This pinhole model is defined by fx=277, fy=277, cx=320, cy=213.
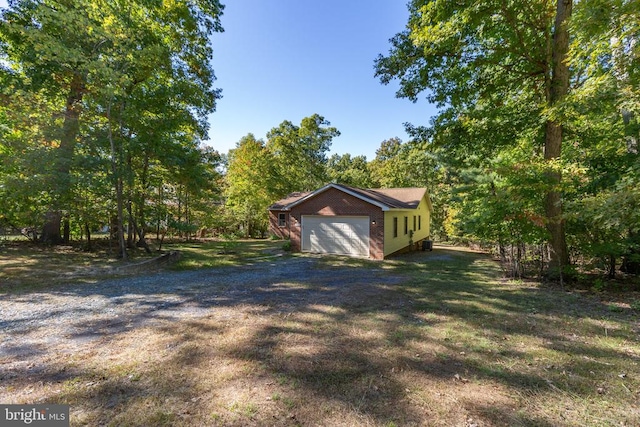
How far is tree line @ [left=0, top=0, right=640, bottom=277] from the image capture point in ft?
21.3

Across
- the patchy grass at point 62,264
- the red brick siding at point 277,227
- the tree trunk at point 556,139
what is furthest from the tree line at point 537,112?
the red brick siding at point 277,227

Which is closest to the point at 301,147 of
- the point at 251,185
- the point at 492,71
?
the point at 251,185

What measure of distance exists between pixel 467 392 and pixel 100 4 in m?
15.1

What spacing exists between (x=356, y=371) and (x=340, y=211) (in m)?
10.7

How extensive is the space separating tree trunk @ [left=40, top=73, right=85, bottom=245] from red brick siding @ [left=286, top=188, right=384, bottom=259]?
9251 millimetres

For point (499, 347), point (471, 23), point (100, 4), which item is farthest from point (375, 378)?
point (100, 4)

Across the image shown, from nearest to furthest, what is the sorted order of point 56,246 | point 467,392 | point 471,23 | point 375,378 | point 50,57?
point 467,392 < point 375,378 < point 471,23 < point 50,57 < point 56,246

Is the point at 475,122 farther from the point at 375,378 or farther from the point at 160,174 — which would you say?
the point at 160,174

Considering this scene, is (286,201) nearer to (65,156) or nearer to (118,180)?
(118,180)

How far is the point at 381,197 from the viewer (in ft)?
51.0

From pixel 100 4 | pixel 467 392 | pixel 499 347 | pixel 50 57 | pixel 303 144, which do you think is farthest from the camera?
pixel 303 144

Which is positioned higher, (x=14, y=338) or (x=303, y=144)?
(x=303, y=144)

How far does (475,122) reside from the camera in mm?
9328

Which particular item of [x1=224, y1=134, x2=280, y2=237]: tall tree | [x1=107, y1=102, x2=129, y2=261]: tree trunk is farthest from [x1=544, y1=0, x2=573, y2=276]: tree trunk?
[x1=224, y1=134, x2=280, y2=237]: tall tree
